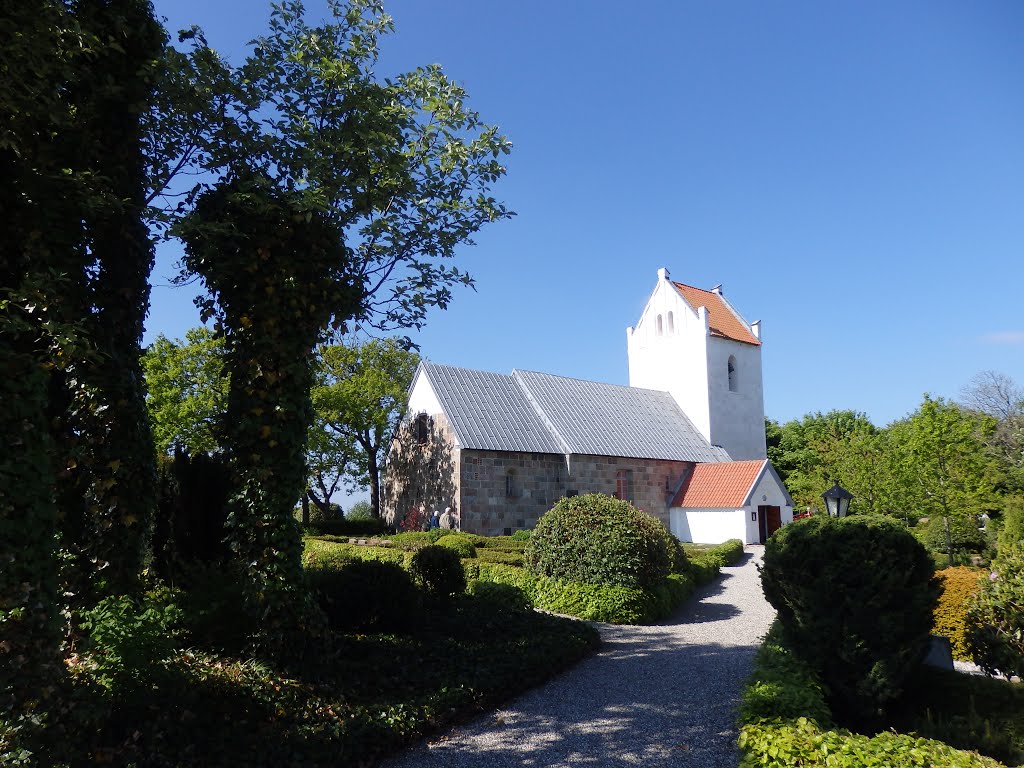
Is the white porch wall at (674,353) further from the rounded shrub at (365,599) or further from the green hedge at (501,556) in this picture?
the rounded shrub at (365,599)

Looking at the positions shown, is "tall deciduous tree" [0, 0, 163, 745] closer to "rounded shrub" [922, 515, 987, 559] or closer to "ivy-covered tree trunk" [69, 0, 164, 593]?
"ivy-covered tree trunk" [69, 0, 164, 593]

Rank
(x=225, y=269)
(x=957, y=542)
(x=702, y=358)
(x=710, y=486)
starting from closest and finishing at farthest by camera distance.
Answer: (x=225, y=269), (x=957, y=542), (x=710, y=486), (x=702, y=358)

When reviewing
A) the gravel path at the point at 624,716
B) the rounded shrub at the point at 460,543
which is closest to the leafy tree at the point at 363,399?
the rounded shrub at the point at 460,543

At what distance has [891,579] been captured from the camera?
5750 millimetres

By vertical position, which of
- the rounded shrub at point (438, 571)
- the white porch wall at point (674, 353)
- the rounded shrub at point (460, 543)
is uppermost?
the white porch wall at point (674, 353)

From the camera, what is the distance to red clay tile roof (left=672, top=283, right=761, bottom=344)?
3346 centimetres

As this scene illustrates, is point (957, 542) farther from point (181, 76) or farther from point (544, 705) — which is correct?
point (181, 76)

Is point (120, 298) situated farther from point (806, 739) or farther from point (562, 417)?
point (562, 417)

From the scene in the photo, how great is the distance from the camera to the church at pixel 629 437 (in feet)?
77.5

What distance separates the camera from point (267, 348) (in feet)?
23.6

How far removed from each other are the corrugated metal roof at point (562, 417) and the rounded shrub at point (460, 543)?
429 centimetres

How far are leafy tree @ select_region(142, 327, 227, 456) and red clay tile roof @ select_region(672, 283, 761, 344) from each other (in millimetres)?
21943

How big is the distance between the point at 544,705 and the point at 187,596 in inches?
163

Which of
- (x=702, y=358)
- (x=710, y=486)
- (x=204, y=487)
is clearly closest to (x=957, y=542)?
(x=710, y=486)
